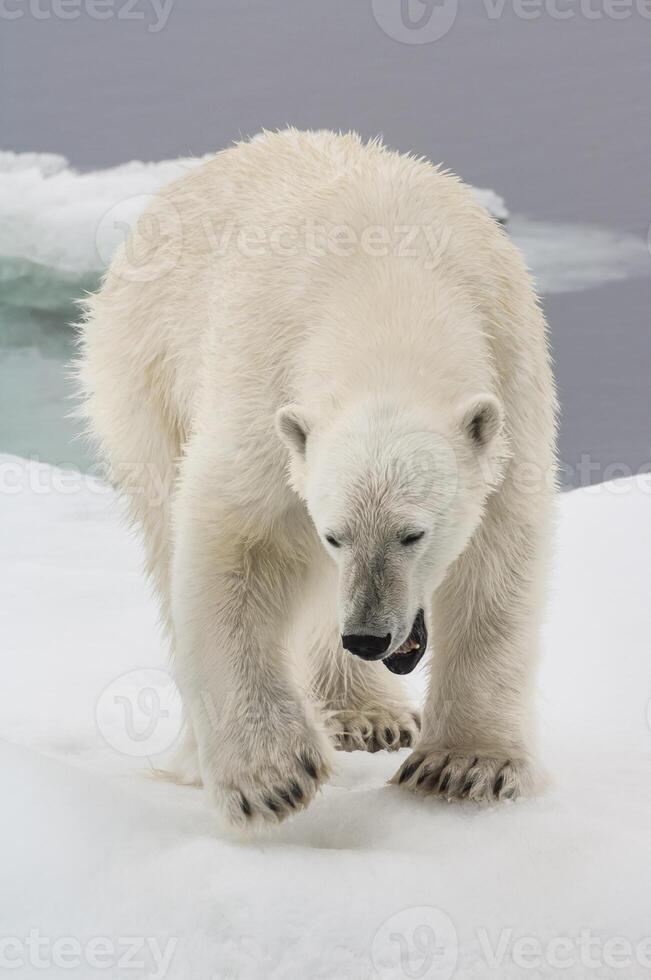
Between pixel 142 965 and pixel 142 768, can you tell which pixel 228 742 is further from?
pixel 142 768

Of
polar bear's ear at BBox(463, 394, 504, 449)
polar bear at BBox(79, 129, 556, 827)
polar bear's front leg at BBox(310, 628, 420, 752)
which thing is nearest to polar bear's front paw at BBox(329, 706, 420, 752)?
polar bear's front leg at BBox(310, 628, 420, 752)

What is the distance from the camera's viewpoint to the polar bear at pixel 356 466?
7.86 feet

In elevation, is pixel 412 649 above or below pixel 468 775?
above

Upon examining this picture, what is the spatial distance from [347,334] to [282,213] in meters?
0.53

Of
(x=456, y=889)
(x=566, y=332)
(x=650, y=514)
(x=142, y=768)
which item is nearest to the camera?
(x=456, y=889)

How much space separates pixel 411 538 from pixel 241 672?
0.58m

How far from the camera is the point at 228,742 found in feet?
8.88

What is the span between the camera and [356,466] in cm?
234

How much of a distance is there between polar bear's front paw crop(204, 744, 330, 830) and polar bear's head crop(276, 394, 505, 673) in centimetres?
33

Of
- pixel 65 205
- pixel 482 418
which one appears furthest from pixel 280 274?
pixel 65 205

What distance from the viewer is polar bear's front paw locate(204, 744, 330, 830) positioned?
2.64 metres

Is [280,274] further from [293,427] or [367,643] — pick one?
[367,643]

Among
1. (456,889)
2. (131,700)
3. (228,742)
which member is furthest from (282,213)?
(131,700)

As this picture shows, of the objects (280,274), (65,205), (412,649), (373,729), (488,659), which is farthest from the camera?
(65,205)
